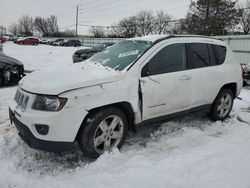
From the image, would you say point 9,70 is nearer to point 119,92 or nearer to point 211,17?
point 119,92

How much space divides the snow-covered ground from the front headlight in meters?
0.80

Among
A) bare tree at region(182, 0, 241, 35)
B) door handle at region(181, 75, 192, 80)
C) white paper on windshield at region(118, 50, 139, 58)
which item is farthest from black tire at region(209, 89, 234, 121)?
bare tree at region(182, 0, 241, 35)

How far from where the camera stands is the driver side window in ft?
13.0

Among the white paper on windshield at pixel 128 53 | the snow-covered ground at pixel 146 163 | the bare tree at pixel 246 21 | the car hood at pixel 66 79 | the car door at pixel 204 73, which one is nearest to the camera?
the snow-covered ground at pixel 146 163

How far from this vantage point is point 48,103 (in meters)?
3.13

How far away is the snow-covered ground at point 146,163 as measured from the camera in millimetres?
3043

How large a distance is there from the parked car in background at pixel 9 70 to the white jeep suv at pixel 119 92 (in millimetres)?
4142

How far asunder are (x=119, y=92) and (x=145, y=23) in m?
67.3

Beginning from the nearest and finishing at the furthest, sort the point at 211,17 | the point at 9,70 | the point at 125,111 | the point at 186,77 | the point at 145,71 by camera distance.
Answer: the point at 125,111 → the point at 145,71 → the point at 186,77 → the point at 9,70 → the point at 211,17

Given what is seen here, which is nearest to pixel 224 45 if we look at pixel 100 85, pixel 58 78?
pixel 100 85

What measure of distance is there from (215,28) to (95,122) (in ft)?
102

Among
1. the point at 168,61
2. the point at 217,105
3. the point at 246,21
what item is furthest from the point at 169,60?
the point at 246,21

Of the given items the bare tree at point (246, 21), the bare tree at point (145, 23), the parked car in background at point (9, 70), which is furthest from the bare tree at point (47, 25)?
the parked car in background at point (9, 70)

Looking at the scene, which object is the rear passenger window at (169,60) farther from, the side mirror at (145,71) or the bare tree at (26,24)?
the bare tree at (26,24)
